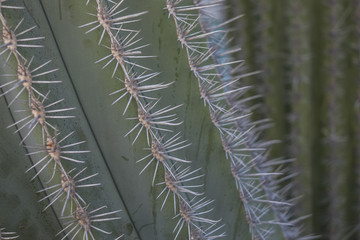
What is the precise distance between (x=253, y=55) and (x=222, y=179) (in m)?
0.94

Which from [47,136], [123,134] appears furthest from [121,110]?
[47,136]

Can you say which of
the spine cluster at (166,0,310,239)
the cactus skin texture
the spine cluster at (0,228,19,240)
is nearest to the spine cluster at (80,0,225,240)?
the cactus skin texture

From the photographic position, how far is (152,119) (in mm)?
1077

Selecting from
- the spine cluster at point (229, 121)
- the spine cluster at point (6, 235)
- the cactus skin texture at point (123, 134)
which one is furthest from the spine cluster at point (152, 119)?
the spine cluster at point (6, 235)

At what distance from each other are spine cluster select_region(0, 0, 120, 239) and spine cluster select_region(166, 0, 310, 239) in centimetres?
33

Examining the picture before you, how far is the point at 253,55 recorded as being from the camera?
211cm

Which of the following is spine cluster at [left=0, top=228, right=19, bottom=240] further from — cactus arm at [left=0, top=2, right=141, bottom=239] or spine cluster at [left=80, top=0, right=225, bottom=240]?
spine cluster at [left=80, top=0, right=225, bottom=240]

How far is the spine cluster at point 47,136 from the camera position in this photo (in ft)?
3.00

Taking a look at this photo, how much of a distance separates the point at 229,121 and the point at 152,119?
275 millimetres

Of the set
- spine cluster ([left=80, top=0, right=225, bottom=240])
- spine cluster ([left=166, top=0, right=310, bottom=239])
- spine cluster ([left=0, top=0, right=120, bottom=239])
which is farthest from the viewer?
spine cluster ([left=166, top=0, right=310, bottom=239])

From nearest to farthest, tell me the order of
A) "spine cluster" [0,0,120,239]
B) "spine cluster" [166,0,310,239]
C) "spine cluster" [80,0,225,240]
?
"spine cluster" [0,0,120,239] < "spine cluster" [80,0,225,240] < "spine cluster" [166,0,310,239]

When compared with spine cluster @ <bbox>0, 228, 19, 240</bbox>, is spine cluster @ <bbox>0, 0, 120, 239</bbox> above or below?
above

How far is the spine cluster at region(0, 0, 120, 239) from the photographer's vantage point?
0.92 meters

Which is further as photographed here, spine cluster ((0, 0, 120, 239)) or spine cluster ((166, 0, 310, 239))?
spine cluster ((166, 0, 310, 239))
